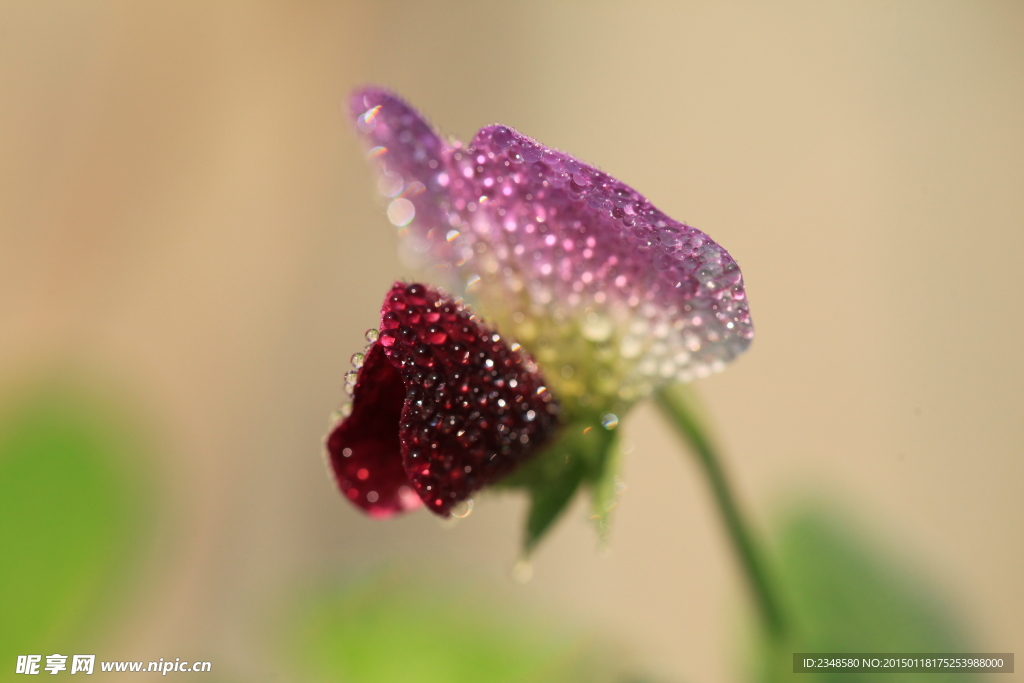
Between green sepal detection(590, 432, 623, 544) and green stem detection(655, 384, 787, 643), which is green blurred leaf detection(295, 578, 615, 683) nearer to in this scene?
green stem detection(655, 384, 787, 643)

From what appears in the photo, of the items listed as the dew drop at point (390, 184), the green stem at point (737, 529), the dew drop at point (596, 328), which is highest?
the dew drop at point (390, 184)

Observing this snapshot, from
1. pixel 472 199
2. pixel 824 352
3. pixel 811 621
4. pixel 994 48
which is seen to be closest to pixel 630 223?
pixel 472 199

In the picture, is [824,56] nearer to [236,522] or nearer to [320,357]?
[320,357]

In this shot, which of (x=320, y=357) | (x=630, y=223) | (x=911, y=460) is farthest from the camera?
(x=320, y=357)

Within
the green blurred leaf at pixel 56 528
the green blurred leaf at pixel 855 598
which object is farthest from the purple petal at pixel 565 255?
the green blurred leaf at pixel 56 528

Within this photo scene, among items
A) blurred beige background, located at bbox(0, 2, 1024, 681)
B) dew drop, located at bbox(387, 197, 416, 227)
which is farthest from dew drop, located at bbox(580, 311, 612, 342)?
blurred beige background, located at bbox(0, 2, 1024, 681)

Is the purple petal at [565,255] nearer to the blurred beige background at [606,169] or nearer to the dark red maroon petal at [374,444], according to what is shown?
the dark red maroon petal at [374,444]
